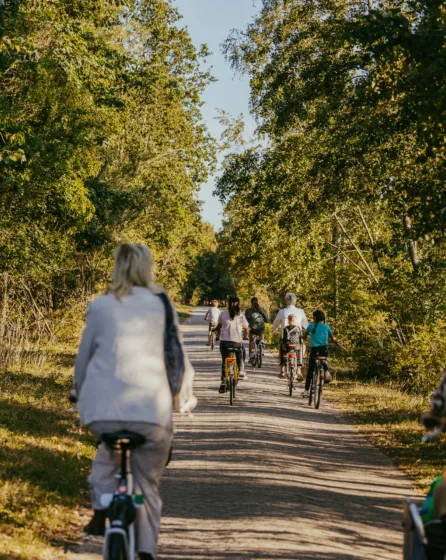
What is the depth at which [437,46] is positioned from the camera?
9789mm

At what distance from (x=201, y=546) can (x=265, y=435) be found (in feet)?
19.8

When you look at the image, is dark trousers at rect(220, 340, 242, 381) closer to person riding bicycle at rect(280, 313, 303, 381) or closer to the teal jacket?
person riding bicycle at rect(280, 313, 303, 381)

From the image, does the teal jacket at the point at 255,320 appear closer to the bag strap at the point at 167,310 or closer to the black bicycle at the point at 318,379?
the black bicycle at the point at 318,379

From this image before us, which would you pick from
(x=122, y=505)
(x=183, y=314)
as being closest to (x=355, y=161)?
(x=122, y=505)

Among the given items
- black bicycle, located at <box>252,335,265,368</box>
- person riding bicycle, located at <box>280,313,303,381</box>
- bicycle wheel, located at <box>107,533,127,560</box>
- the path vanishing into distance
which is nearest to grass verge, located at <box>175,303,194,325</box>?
black bicycle, located at <box>252,335,265,368</box>

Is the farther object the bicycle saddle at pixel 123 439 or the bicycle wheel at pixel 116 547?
the bicycle saddle at pixel 123 439

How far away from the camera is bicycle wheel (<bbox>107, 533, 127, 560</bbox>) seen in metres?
4.58

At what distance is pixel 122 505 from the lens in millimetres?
4719

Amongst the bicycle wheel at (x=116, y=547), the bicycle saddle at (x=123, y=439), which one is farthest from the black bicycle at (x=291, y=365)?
the bicycle wheel at (x=116, y=547)

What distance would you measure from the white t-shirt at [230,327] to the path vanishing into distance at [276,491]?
225cm

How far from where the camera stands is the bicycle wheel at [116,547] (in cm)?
458

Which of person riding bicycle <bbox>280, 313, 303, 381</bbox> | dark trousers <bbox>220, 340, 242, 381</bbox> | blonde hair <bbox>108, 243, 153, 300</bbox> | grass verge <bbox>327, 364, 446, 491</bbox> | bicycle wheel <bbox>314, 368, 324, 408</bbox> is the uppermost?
blonde hair <bbox>108, 243, 153, 300</bbox>

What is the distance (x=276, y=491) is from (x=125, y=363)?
15.2 ft

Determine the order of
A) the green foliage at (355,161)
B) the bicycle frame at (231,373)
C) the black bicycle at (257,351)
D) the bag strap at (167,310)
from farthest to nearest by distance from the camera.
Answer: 1. the black bicycle at (257,351)
2. the bicycle frame at (231,373)
3. the green foliage at (355,161)
4. the bag strap at (167,310)
